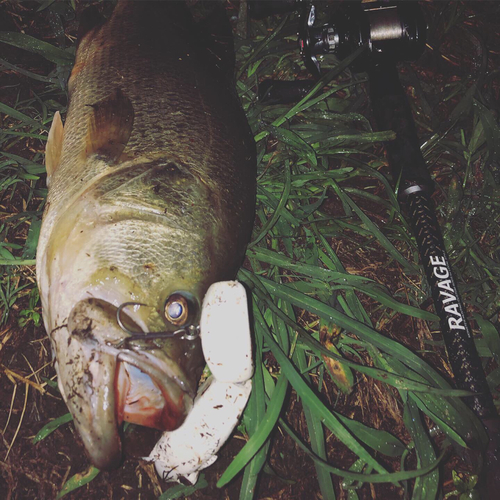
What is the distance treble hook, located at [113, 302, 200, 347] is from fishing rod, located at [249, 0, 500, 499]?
147cm

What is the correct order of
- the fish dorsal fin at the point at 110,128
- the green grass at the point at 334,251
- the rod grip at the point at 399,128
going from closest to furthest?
the fish dorsal fin at the point at 110,128 → the green grass at the point at 334,251 → the rod grip at the point at 399,128

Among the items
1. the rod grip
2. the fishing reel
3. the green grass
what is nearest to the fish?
the green grass

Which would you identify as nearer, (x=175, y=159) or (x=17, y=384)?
(x=175, y=159)

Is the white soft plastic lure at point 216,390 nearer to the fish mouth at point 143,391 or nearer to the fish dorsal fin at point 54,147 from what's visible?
the fish mouth at point 143,391

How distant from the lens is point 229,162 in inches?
82.5

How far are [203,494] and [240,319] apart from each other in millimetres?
1156

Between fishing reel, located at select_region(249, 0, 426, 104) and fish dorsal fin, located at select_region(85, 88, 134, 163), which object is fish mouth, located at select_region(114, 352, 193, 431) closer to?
fish dorsal fin, located at select_region(85, 88, 134, 163)

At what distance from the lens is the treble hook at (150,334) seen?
1.54 metres

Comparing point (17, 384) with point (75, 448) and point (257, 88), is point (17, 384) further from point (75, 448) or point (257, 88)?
point (257, 88)

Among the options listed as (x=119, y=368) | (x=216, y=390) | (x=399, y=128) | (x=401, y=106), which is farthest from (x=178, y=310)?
(x=401, y=106)

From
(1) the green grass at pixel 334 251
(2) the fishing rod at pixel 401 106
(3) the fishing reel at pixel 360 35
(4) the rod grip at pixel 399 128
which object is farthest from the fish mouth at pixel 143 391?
(3) the fishing reel at pixel 360 35

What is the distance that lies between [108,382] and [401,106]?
98.0 inches

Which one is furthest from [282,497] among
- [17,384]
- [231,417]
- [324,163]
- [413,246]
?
[324,163]

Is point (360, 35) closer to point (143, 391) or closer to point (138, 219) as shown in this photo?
point (138, 219)
